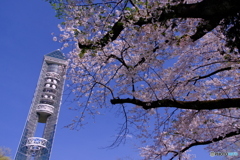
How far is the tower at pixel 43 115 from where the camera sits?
3875 centimetres

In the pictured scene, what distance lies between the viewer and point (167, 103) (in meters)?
4.18

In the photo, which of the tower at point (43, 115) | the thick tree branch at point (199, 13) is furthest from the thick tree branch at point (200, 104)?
the tower at point (43, 115)

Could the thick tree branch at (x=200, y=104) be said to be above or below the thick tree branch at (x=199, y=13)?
below

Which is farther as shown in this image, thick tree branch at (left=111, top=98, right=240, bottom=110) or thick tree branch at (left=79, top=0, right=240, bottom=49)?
thick tree branch at (left=111, top=98, right=240, bottom=110)

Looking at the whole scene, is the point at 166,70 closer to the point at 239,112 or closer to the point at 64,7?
the point at 239,112

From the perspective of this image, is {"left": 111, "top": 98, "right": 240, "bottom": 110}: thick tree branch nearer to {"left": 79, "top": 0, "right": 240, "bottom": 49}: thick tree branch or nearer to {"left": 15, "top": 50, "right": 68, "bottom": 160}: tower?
{"left": 79, "top": 0, "right": 240, "bottom": 49}: thick tree branch

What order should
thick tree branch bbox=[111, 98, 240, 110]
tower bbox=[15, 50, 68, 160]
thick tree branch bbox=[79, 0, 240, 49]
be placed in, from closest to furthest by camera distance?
thick tree branch bbox=[79, 0, 240, 49], thick tree branch bbox=[111, 98, 240, 110], tower bbox=[15, 50, 68, 160]

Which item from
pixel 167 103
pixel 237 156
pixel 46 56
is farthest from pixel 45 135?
pixel 167 103

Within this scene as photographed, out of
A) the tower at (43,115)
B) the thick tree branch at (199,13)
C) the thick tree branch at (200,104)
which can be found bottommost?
the thick tree branch at (200,104)

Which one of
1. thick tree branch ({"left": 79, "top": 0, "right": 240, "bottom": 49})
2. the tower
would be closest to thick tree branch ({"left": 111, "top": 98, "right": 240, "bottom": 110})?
thick tree branch ({"left": 79, "top": 0, "right": 240, "bottom": 49})

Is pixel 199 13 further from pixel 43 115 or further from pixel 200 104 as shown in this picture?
pixel 43 115

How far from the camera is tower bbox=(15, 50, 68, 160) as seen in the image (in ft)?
127

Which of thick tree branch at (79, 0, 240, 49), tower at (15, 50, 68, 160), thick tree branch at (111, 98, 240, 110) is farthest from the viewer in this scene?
tower at (15, 50, 68, 160)

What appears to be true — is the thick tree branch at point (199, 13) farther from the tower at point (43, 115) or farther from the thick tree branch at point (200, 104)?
the tower at point (43, 115)
